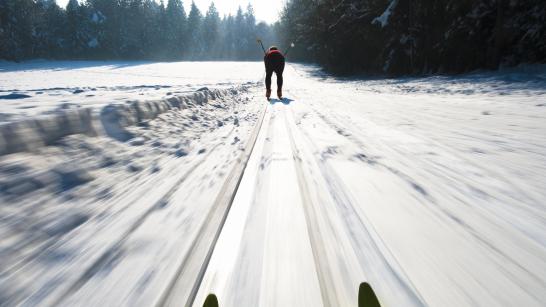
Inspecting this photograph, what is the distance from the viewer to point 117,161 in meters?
2.60

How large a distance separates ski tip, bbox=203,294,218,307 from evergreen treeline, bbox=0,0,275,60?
52.1 metres

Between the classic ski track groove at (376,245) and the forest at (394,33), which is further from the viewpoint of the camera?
the forest at (394,33)

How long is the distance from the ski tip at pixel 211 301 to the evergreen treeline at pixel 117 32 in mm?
52081

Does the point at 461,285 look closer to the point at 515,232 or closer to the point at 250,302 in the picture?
the point at 515,232

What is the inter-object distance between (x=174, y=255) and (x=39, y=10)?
205 feet

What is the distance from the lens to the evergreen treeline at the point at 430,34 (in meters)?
11.0

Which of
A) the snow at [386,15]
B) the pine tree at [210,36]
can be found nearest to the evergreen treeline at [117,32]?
the pine tree at [210,36]

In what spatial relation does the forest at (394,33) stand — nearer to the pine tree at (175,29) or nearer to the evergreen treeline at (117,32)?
the evergreen treeline at (117,32)

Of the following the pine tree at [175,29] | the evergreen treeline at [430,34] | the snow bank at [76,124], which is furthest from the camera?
the pine tree at [175,29]

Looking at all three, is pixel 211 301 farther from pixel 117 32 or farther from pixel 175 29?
pixel 175 29

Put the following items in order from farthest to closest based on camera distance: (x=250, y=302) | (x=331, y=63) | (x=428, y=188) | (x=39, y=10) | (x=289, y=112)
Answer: (x=39, y=10) → (x=331, y=63) → (x=289, y=112) → (x=428, y=188) → (x=250, y=302)

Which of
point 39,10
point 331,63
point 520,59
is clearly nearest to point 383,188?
point 520,59

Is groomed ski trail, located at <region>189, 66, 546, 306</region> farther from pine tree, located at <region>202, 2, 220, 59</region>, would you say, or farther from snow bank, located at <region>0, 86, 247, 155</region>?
pine tree, located at <region>202, 2, 220, 59</region>

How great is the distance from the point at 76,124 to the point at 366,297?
289 centimetres
